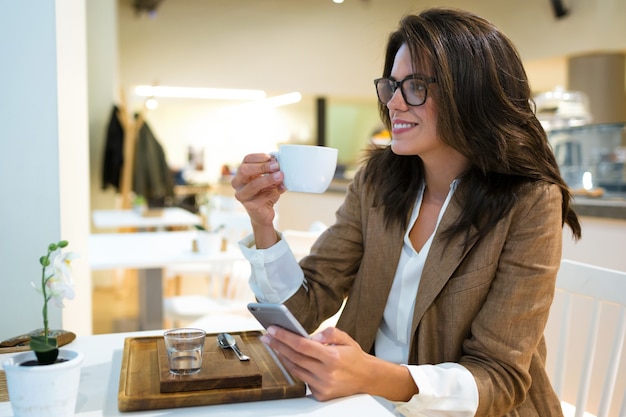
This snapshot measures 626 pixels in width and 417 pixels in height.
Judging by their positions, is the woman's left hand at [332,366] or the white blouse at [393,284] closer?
the woman's left hand at [332,366]

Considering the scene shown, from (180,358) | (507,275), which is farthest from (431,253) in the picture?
(180,358)

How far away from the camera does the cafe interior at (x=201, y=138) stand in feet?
4.65

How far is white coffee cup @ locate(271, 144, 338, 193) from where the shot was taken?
3.87 ft

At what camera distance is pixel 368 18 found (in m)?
9.84

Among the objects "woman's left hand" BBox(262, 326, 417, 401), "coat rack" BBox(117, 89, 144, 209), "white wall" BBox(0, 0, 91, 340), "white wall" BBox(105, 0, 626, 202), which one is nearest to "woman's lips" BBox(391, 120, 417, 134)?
"woman's left hand" BBox(262, 326, 417, 401)

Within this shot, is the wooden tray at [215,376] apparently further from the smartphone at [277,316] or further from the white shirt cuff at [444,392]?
the white shirt cuff at [444,392]

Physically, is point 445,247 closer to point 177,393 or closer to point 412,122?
point 412,122

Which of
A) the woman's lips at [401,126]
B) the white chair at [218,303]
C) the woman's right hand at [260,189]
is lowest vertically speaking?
the white chair at [218,303]

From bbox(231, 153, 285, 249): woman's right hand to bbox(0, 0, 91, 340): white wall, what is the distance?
1.36 ft

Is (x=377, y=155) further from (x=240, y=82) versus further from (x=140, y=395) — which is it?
(x=240, y=82)

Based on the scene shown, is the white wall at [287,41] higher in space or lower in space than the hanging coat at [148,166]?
higher

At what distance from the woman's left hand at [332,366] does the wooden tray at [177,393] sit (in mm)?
28

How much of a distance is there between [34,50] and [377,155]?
0.81 meters

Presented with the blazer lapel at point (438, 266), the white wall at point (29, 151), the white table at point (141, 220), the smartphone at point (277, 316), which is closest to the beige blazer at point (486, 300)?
the blazer lapel at point (438, 266)
